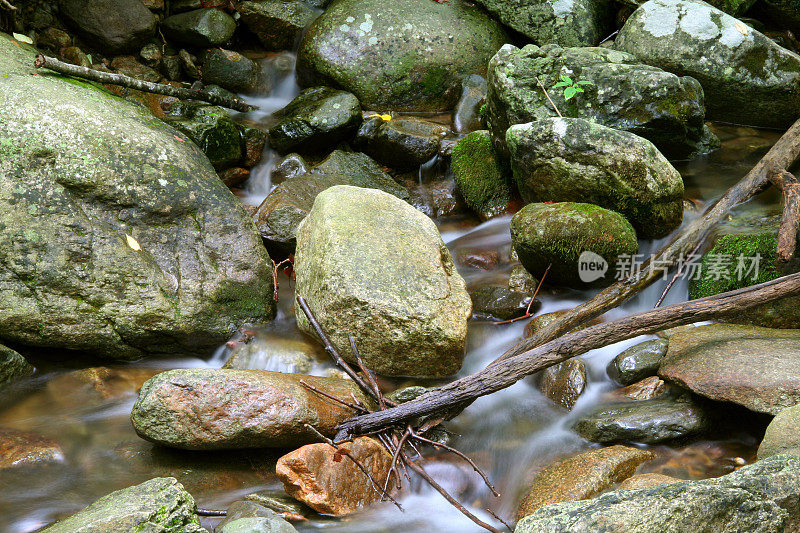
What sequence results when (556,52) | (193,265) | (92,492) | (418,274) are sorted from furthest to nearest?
(556,52)
(193,265)
(418,274)
(92,492)

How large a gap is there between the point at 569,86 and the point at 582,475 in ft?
13.3

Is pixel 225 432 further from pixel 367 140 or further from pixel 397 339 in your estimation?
pixel 367 140

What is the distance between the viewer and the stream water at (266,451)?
3254 mm

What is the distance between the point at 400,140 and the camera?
6797 mm

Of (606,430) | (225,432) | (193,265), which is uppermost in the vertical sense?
(193,265)

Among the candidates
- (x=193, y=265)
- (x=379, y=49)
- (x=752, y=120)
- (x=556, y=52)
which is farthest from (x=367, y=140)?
(x=752, y=120)

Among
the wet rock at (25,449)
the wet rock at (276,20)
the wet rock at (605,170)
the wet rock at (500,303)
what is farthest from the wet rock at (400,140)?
the wet rock at (25,449)

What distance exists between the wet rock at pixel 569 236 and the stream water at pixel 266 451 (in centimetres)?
48

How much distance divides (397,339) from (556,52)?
395cm

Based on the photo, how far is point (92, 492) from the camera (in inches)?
129

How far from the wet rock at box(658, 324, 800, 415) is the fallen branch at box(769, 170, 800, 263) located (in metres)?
0.56

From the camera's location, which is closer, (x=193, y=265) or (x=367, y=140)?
(x=193, y=265)

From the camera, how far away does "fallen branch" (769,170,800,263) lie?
380cm

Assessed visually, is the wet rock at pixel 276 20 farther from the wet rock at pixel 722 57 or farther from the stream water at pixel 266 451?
the stream water at pixel 266 451
